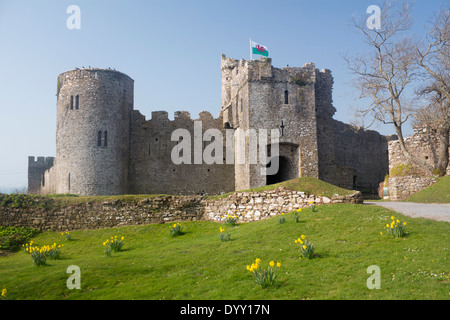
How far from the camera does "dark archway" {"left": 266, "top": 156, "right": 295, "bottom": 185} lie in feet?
100

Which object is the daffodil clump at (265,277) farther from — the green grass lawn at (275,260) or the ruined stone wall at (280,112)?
the ruined stone wall at (280,112)

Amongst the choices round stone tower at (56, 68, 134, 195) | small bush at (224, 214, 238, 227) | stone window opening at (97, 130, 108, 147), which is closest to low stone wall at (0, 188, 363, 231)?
small bush at (224, 214, 238, 227)

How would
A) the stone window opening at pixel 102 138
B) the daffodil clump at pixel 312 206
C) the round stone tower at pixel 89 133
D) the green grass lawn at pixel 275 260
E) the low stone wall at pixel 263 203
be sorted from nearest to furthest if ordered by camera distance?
the green grass lawn at pixel 275 260
the daffodil clump at pixel 312 206
the low stone wall at pixel 263 203
the round stone tower at pixel 89 133
the stone window opening at pixel 102 138

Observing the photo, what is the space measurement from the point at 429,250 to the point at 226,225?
9.99m

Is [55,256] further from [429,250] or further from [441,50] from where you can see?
[441,50]

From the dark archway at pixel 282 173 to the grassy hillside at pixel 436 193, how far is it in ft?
28.5

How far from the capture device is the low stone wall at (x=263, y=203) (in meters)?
19.3

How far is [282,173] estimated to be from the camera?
3130cm

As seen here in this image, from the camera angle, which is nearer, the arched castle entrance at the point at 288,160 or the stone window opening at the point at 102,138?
the stone window opening at the point at 102,138

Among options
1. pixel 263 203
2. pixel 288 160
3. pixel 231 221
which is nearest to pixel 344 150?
pixel 288 160

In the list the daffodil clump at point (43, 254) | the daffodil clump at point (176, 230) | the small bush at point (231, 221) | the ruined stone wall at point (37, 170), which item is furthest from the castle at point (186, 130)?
the ruined stone wall at point (37, 170)

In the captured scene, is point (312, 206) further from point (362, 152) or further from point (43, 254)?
point (362, 152)

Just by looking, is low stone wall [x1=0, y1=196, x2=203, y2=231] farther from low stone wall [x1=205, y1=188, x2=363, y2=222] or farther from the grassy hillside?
the grassy hillside

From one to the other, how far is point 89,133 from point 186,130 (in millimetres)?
7801
